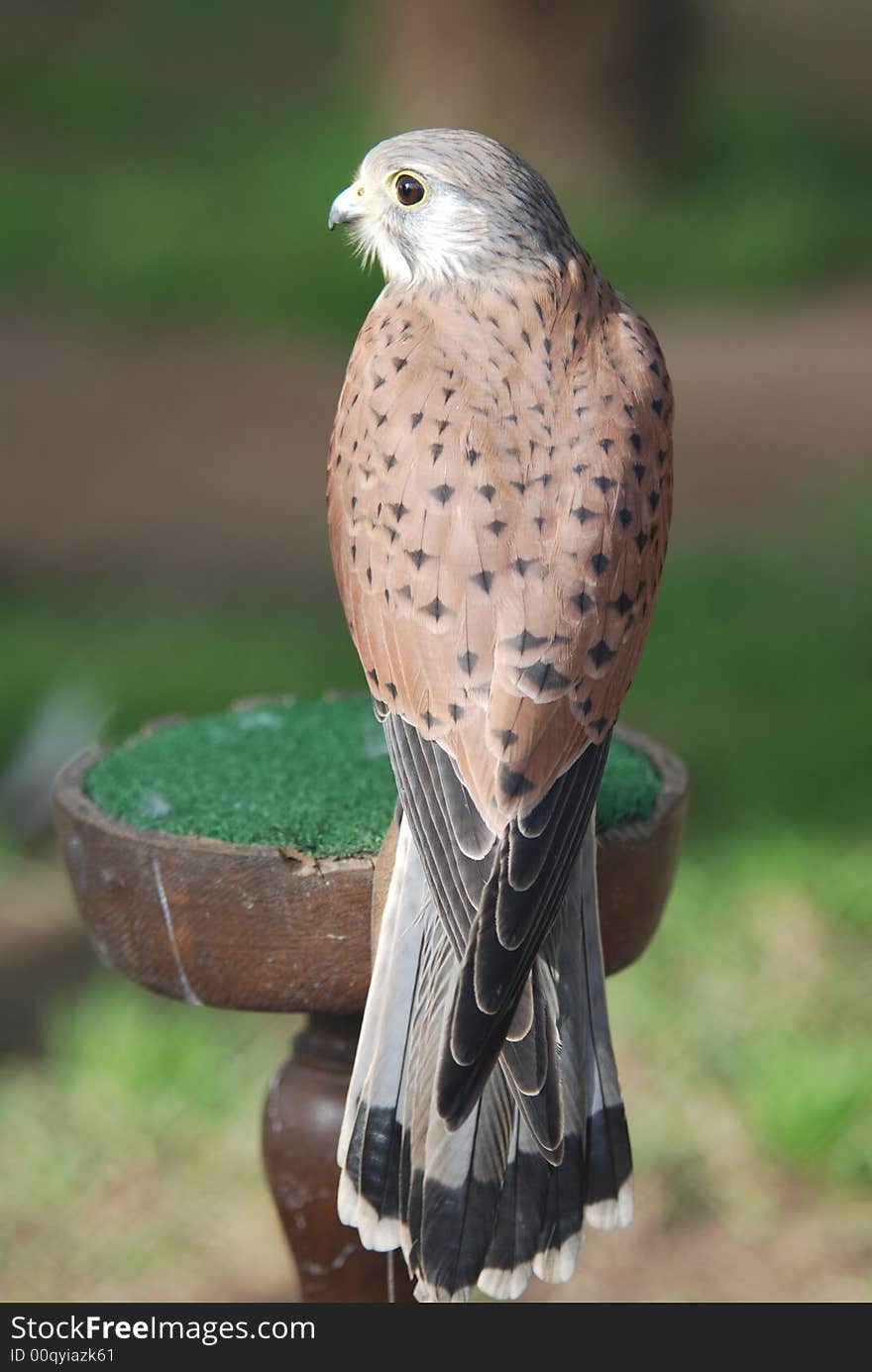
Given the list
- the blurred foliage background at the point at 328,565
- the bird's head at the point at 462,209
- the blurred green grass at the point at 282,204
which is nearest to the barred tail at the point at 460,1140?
the bird's head at the point at 462,209

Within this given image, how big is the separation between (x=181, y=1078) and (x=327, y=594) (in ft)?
11.1

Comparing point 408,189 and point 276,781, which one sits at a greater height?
point 408,189

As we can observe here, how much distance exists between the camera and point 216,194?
1229 centimetres

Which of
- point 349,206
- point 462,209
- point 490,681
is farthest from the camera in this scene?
point 349,206

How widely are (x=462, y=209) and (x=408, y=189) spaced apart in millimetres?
86

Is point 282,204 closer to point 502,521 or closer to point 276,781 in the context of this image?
point 276,781

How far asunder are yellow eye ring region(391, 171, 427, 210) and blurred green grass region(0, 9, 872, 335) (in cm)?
754

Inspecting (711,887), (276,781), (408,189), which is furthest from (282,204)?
(408,189)

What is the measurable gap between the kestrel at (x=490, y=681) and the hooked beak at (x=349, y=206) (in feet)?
0.23

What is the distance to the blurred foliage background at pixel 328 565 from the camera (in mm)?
3406

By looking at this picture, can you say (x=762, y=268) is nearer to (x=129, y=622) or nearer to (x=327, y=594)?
(x=327, y=594)

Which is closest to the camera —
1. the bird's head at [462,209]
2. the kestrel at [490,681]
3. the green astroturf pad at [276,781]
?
the kestrel at [490,681]

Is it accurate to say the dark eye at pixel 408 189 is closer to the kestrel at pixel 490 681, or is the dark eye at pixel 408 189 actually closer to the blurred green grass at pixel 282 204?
the kestrel at pixel 490 681

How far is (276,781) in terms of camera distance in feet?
8.11
